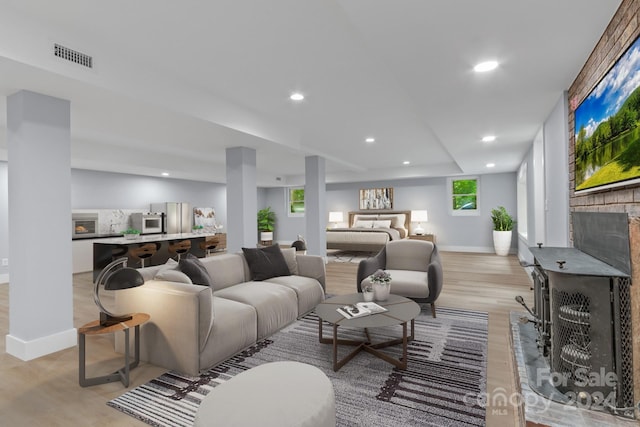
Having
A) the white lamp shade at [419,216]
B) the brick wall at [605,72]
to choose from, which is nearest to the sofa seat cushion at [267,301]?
the brick wall at [605,72]

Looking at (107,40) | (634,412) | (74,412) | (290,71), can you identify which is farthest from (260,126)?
(634,412)

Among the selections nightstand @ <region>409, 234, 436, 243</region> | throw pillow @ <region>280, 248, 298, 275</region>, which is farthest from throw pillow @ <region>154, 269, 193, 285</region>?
nightstand @ <region>409, 234, 436, 243</region>

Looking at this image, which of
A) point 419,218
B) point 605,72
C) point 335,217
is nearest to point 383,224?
point 419,218

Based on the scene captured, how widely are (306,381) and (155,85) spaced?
3174 mm

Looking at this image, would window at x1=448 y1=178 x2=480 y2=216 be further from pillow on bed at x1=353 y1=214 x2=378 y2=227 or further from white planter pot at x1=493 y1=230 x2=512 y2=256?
pillow on bed at x1=353 y1=214 x2=378 y2=227

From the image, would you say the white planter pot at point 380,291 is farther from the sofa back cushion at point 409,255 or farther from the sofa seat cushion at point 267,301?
the sofa back cushion at point 409,255

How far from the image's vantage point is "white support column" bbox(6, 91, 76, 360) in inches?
114

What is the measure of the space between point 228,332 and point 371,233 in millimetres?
6526

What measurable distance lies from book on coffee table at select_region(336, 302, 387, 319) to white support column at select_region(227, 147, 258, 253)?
9.83 ft

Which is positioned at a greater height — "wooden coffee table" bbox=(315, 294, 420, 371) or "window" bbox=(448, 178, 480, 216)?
"window" bbox=(448, 178, 480, 216)

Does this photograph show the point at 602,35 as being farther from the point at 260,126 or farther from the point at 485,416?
the point at 260,126

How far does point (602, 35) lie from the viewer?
2.30 metres

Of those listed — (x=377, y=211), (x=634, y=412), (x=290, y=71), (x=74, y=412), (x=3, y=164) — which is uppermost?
(x=290, y=71)

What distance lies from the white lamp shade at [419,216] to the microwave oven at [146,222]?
7502mm
